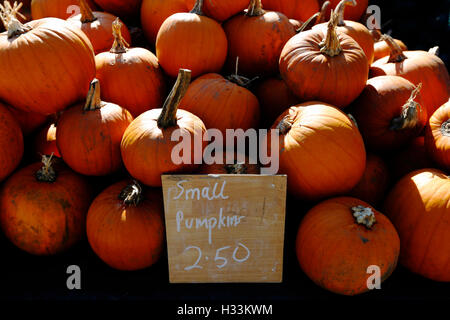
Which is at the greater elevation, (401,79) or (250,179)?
(401,79)

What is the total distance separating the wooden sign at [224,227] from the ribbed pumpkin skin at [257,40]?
0.91 meters

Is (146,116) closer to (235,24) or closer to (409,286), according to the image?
(235,24)

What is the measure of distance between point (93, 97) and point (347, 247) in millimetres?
1158

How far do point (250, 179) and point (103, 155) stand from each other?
0.64 meters

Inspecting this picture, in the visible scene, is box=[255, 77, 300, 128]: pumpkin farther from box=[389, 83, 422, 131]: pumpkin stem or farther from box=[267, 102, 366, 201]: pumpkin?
box=[389, 83, 422, 131]: pumpkin stem

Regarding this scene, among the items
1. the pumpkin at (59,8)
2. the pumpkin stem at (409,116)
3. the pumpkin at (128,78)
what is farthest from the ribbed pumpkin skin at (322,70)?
the pumpkin at (59,8)

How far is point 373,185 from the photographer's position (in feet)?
5.81

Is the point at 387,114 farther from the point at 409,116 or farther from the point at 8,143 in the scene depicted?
the point at 8,143

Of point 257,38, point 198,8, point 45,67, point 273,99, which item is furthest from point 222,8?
point 45,67

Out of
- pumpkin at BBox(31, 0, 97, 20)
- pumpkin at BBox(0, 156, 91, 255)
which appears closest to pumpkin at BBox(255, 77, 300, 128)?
pumpkin at BBox(0, 156, 91, 255)

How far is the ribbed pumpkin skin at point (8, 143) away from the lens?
5.30ft

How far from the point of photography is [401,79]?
1876 millimetres

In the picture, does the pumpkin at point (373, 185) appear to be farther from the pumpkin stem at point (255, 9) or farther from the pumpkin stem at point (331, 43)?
the pumpkin stem at point (255, 9)
